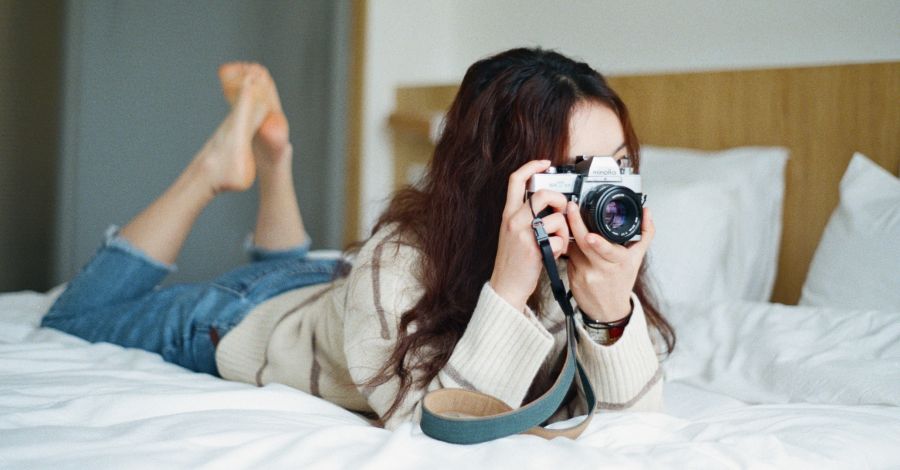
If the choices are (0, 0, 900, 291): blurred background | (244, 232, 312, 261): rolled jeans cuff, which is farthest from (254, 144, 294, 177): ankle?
(0, 0, 900, 291): blurred background

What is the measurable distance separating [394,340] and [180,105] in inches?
69.9

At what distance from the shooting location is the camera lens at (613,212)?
0.81 meters

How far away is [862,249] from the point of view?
49.1 inches

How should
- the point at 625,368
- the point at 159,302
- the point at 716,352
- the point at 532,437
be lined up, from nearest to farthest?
the point at 532,437 < the point at 625,368 < the point at 716,352 < the point at 159,302

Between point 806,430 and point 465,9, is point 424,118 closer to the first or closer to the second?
point 465,9

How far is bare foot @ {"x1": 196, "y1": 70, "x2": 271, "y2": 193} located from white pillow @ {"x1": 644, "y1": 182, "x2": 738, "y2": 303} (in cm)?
75

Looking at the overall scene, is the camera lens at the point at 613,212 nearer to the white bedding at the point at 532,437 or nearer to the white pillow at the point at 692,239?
the white bedding at the point at 532,437

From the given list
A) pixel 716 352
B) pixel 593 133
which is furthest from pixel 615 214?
pixel 716 352

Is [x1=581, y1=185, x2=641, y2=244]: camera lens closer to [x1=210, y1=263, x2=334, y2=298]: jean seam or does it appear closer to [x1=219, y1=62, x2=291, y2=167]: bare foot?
[x1=210, y1=263, x2=334, y2=298]: jean seam

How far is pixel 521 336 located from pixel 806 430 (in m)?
0.30

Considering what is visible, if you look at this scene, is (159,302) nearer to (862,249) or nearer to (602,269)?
(602,269)

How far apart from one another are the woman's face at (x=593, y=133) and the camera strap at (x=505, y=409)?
0.44ft

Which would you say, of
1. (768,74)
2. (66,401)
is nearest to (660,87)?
(768,74)

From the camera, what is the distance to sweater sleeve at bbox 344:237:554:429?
2.67 feet
